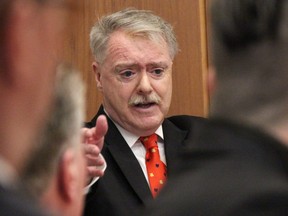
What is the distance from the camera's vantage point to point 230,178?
32.6 inches

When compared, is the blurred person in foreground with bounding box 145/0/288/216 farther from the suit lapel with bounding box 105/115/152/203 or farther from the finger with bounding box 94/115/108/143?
the suit lapel with bounding box 105/115/152/203

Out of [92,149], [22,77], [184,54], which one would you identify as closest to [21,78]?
[22,77]

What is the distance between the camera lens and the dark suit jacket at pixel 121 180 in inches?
87.6

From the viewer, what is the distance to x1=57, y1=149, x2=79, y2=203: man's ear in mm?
648

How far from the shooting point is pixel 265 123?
32.8 inches

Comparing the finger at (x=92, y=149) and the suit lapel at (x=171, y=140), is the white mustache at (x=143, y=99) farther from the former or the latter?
the finger at (x=92, y=149)

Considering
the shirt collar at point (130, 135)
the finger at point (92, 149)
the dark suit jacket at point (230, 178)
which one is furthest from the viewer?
the shirt collar at point (130, 135)

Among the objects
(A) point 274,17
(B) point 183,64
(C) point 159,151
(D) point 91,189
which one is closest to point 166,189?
(A) point 274,17

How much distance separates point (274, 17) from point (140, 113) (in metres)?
1.76

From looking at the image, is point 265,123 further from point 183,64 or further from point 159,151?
point 183,64

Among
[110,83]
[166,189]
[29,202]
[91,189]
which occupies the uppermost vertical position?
[29,202]

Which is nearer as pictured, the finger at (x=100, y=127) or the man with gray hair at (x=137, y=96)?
the finger at (x=100, y=127)

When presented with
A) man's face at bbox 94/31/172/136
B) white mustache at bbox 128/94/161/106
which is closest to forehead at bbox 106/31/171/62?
man's face at bbox 94/31/172/136

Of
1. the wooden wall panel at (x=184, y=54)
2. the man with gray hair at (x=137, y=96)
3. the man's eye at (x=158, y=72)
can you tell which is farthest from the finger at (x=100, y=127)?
the wooden wall panel at (x=184, y=54)
